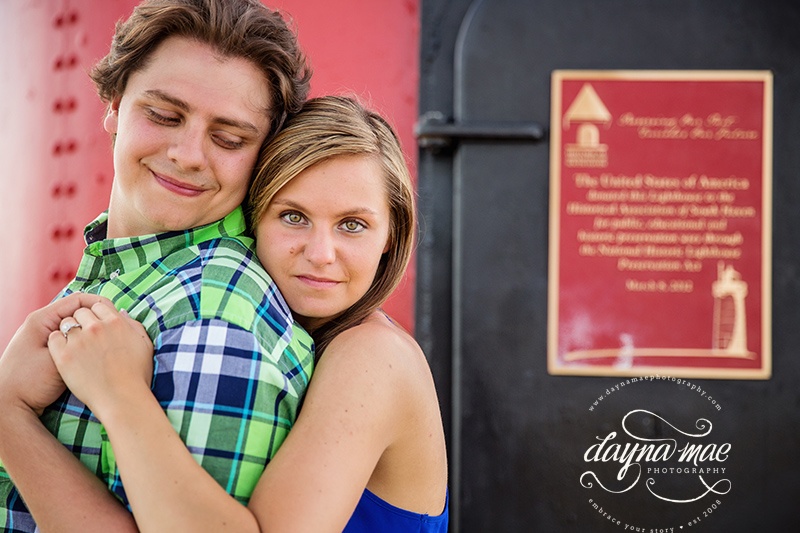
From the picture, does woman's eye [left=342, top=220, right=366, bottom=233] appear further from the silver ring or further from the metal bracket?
the metal bracket

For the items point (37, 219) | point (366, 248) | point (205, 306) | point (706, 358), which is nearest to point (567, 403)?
point (706, 358)

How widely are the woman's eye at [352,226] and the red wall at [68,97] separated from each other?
1.03 meters

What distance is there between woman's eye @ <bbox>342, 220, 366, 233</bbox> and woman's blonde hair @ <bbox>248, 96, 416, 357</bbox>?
4.0 inches

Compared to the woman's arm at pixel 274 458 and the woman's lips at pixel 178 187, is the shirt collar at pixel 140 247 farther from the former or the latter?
the woman's arm at pixel 274 458

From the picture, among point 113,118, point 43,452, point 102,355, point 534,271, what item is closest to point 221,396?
point 102,355

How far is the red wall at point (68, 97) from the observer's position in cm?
263

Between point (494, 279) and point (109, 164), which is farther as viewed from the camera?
point (109, 164)

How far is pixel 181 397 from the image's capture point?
1.13m

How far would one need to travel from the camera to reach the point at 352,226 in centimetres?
155

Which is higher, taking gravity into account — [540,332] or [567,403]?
[540,332]

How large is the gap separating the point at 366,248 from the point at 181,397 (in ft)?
1.73

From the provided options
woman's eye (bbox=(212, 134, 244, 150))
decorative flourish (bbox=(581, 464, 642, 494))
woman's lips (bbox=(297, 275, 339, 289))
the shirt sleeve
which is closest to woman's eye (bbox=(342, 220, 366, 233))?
woman's lips (bbox=(297, 275, 339, 289))

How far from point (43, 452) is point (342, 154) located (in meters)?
0.71

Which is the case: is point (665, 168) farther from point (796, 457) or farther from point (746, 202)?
point (796, 457)
